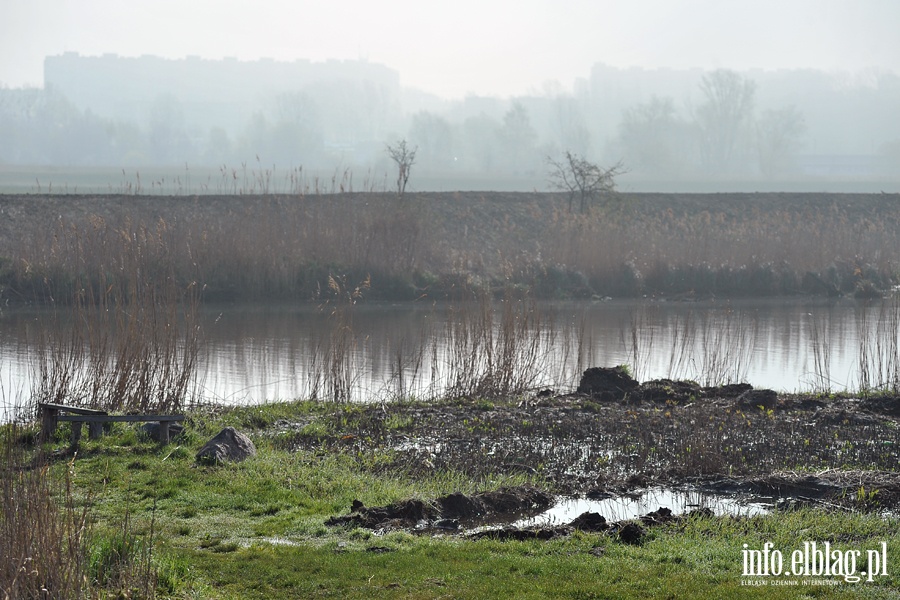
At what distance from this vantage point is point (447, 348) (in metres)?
18.0

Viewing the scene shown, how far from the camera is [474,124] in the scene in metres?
142

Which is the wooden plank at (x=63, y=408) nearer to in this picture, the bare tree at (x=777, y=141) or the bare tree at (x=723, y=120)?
the bare tree at (x=777, y=141)

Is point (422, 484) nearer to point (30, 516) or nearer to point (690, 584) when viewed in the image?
point (690, 584)

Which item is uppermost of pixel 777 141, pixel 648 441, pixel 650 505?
pixel 777 141

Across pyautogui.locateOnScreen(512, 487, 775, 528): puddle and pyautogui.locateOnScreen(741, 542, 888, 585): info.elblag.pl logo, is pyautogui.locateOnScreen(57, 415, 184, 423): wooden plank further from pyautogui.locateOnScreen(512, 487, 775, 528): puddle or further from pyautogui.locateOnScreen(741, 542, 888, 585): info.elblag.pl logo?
pyautogui.locateOnScreen(741, 542, 888, 585): info.elblag.pl logo

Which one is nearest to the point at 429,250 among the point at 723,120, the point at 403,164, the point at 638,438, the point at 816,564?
the point at 403,164

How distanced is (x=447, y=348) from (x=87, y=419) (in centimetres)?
845

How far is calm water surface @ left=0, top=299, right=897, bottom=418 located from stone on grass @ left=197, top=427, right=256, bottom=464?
113 inches

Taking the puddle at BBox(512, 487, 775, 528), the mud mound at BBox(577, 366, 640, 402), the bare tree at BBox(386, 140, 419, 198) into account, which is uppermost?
the bare tree at BBox(386, 140, 419, 198)

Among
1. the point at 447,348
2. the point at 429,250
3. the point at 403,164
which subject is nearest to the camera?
the point at 447,348

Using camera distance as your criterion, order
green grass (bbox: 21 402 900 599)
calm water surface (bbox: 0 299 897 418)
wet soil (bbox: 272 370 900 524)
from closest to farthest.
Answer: green grass (bbox: 21 402 900 599)
wet soil (bbox: 272 370 900 524)
calm water surface (bbox: 0 299 897 418)

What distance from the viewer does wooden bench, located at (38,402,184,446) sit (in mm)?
10172

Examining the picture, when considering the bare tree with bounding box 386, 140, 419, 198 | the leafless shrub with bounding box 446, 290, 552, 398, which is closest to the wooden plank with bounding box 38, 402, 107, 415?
the leafless shrub with bounding box 446, 290, 552, 398

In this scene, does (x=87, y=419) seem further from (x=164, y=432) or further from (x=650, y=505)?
(x=650, y=505)
